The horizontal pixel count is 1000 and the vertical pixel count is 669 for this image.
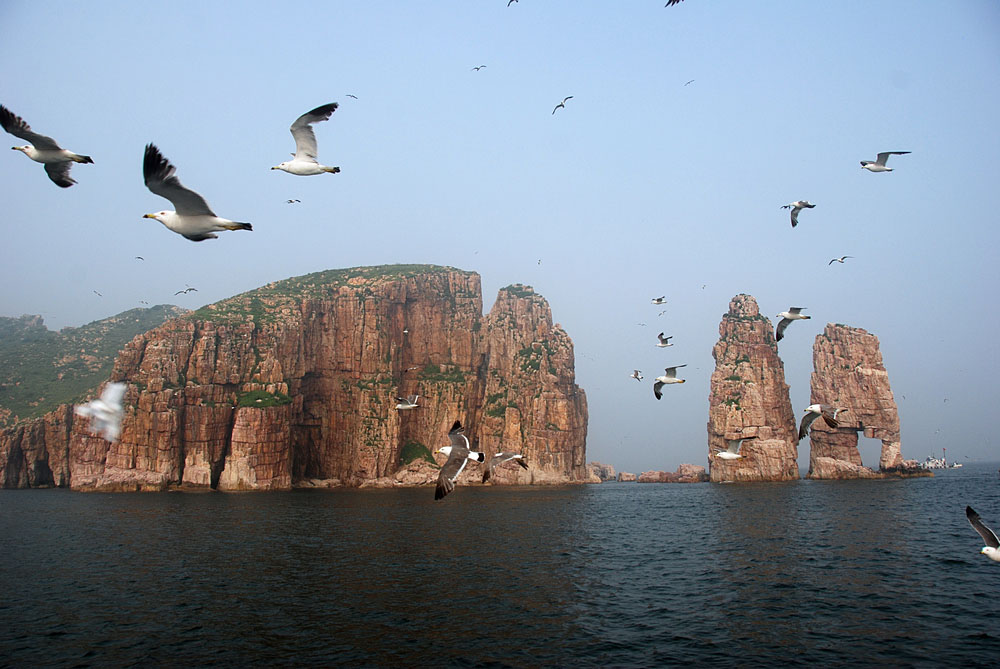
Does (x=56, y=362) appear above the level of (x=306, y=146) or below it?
A: above

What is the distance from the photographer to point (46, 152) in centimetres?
1226

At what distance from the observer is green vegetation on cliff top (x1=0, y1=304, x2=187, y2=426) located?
381 feet

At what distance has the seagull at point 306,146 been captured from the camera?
1458 centimetres

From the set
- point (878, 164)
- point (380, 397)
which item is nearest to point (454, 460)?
point (878, 164)

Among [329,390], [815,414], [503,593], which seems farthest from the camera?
[329,390]

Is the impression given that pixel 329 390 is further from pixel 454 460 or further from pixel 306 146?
pixel 454 460

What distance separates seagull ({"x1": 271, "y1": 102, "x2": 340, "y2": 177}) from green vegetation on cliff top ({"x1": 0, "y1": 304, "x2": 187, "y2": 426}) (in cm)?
12349

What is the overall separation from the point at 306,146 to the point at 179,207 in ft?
20.0

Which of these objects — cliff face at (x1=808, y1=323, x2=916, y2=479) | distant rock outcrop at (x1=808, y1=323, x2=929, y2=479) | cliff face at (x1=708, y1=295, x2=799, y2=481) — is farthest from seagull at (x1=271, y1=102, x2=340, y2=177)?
cliff face at (x1=808, y1=323, x2=916, y2=479)

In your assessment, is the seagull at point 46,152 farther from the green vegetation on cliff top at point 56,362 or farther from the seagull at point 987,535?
the green vegetation on cliff top at point 56,362

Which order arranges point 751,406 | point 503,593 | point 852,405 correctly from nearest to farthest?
1. point 503,593
2. point 751,406
3. point 852,405

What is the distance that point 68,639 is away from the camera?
18938 mm

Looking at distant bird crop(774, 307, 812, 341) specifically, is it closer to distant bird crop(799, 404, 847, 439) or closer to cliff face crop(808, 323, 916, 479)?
distant bird crop(799, 404, 847, 439)

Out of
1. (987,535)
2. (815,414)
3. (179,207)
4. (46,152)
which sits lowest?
(987,535)
